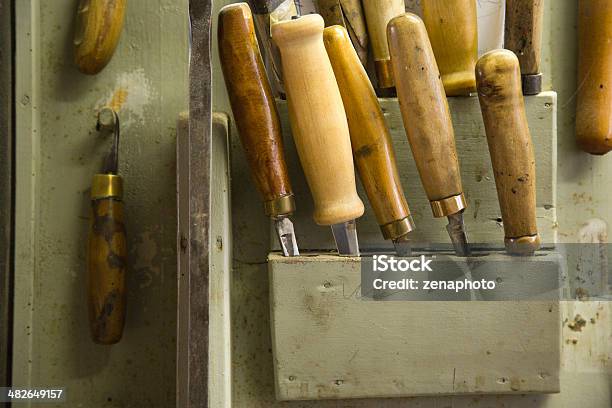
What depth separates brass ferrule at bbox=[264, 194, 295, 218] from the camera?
48cm

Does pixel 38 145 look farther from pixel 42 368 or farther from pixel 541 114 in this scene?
pixel 541 114

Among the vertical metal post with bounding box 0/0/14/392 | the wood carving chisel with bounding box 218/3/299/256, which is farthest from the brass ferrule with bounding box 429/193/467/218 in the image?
the vertical metal post with bounding box 0/0/14/392

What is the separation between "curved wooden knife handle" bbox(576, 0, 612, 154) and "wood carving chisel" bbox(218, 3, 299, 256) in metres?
0.29

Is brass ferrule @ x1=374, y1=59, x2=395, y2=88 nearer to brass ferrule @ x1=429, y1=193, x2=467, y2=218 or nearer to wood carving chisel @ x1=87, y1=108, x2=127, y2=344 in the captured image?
brass ferrule @ x1=429, y1=193, x2=467, y2=218

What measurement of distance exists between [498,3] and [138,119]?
36 cm

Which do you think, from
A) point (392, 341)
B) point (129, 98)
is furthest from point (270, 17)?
point (392, 341)

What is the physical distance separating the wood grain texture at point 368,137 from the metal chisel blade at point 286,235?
73mm

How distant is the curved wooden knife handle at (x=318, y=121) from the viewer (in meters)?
0.45

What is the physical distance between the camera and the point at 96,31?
0.54m

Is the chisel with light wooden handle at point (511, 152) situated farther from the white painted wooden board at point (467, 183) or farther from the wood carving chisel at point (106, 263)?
the wood carving chisel at point (106, 263)

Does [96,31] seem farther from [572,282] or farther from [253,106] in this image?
[572,282]

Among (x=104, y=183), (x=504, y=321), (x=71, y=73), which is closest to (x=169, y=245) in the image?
(x=104, y=183)

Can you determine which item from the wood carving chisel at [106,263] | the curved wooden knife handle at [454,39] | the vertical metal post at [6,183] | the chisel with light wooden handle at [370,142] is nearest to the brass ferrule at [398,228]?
the chisel with light wooden handle at [370,142]

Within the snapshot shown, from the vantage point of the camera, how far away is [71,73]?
1.92ft
